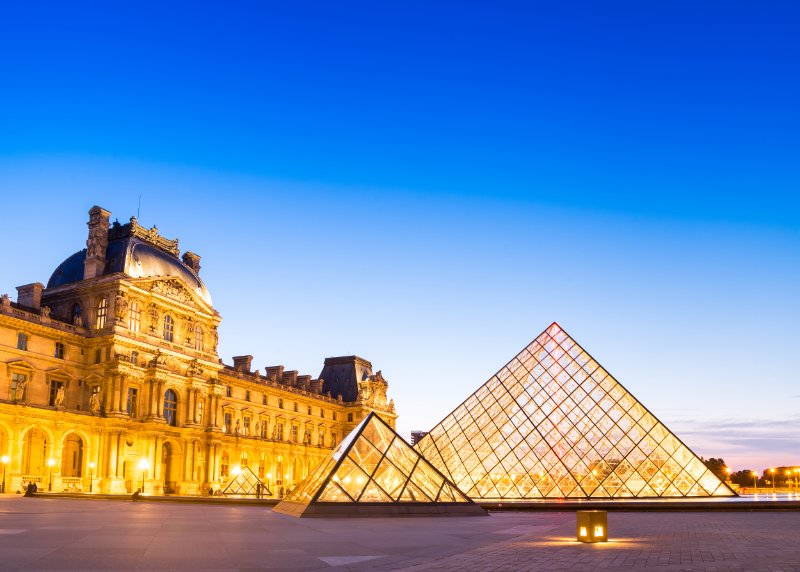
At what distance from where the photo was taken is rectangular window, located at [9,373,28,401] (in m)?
41.8

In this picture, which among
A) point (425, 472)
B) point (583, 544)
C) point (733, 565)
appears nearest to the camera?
point (733, 565)

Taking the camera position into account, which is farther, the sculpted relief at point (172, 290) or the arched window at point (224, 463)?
the arched window at point (224, 463)

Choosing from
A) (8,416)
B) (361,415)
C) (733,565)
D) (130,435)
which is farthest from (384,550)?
(361,415)

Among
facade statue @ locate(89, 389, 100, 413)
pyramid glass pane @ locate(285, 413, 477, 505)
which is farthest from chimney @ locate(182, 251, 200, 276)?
pyramid glass pane @ locate(285, 413, 477, 505)

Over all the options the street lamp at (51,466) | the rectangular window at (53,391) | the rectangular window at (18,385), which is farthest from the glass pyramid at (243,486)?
the rectangular window at (18,385)

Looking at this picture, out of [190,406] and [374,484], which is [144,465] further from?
[374,484]

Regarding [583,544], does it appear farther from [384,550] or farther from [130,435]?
[130,435]

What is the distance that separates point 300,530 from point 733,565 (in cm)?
757

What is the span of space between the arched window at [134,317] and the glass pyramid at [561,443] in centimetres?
2225

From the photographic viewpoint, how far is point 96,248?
4981 centimetres

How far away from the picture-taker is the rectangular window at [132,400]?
4788 centimetres

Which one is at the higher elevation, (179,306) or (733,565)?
(179,306)

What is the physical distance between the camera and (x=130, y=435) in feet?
155

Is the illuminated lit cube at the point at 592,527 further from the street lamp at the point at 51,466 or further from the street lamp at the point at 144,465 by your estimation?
the street lamp at the point at 144,465
